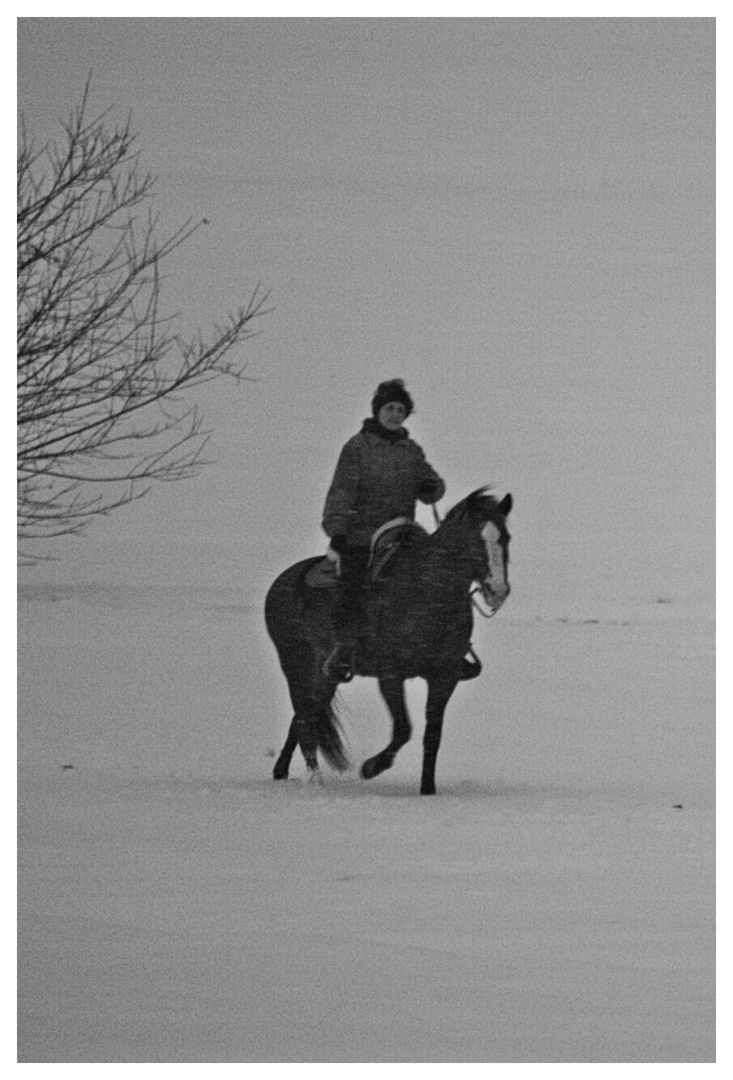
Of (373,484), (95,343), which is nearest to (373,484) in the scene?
(373,484)

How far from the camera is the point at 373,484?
555cm

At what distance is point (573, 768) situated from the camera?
5.60 m

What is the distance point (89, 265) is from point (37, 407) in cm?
48

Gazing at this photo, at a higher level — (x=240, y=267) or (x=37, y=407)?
(x=240, y=267)

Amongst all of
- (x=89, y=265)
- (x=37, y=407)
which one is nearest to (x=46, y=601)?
(x=37, y=407)

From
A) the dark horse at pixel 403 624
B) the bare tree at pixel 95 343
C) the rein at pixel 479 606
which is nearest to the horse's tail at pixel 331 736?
the dark horse at pixel 403 624

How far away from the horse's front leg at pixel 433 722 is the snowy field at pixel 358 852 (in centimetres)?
4

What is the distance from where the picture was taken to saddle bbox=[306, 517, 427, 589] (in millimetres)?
5520

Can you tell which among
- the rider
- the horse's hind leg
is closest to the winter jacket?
the rider

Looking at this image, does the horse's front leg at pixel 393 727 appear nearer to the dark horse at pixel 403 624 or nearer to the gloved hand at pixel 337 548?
the dark horse at pixel 403 624

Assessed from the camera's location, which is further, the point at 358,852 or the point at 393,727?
the point at 393,727

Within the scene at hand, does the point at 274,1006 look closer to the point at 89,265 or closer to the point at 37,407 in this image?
the point at 37,407

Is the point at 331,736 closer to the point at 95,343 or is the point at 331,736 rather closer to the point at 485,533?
the point at 485,533

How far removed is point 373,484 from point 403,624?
431 mm
